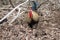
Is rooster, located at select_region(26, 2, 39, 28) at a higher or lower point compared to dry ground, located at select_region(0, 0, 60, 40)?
higher

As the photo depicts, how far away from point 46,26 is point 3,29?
1.23 metres

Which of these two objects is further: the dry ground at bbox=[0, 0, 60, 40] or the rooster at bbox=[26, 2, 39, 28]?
the rooster at bbox=[26, 2, 39, 28]

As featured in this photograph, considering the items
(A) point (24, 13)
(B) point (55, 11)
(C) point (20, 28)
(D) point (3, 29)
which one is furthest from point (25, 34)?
(B) point (55, 11)

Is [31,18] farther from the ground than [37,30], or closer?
farther from the ground

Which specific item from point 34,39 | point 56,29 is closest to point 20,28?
point 34,39

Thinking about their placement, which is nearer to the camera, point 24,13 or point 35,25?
point 35,25

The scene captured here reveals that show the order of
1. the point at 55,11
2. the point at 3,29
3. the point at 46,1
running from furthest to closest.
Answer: the point at 46,1 → the point at 55,11 → the point at 3,29

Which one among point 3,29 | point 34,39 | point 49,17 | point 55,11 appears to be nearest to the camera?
point 34,39

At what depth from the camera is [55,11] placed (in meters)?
6.57

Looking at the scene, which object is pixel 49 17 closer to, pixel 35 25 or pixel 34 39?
pixel 35 25

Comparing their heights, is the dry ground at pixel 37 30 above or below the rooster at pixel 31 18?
below

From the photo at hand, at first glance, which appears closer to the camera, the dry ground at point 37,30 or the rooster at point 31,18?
the dry ground at point 37,30

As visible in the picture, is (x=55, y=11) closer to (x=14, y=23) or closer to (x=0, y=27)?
(x=14, y=23)

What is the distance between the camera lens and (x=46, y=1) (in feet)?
25.0
